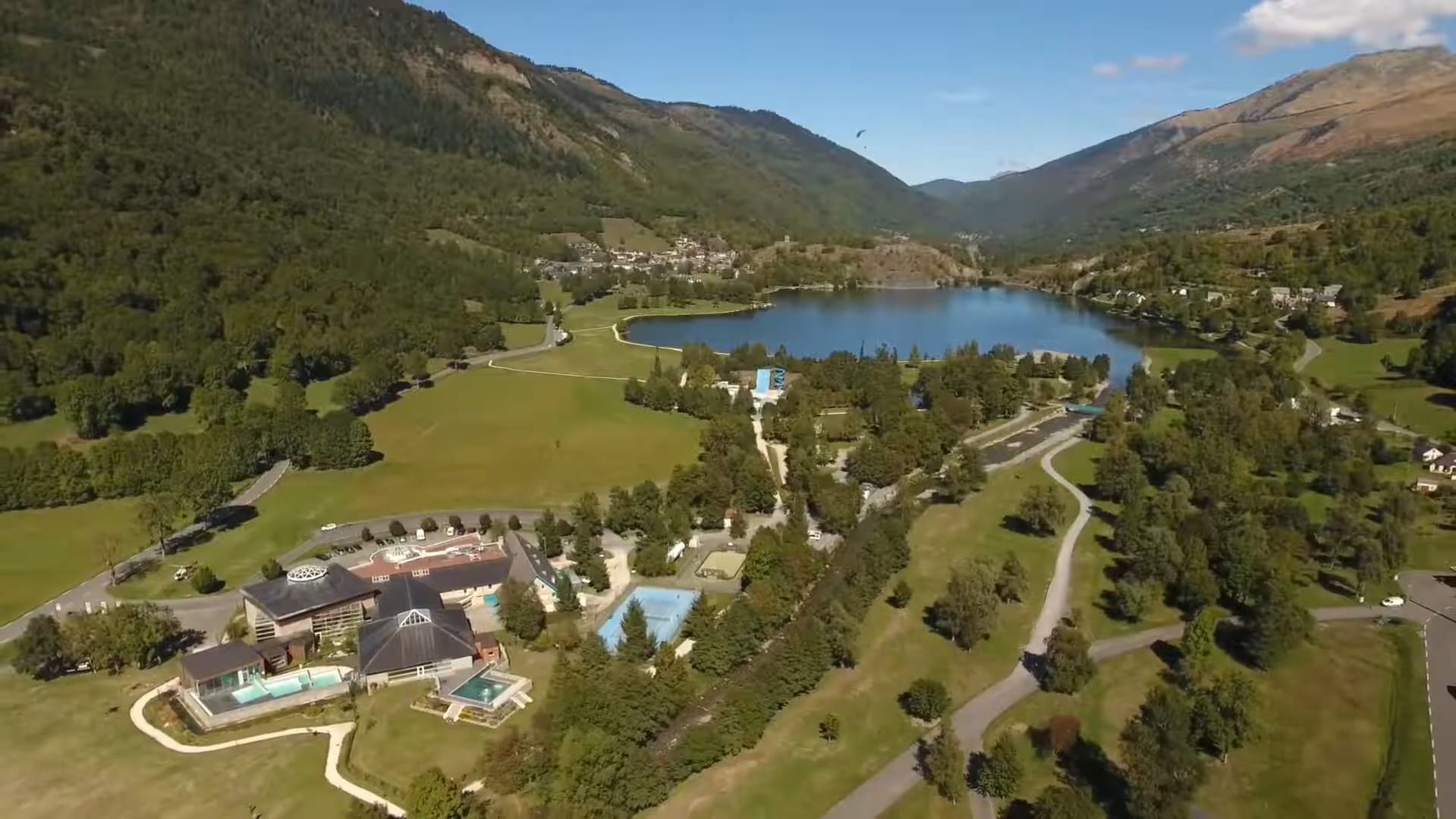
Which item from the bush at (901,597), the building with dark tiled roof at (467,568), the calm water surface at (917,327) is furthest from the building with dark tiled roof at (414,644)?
the calm water surface at (917,327)

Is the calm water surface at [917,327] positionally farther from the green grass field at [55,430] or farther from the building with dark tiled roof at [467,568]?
the building with dark tiled roof at [467,568]

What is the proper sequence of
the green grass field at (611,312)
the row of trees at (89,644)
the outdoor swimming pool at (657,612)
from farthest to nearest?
the green grass field at (611,312)
the outdoor swimming pool at (657,612)
the row of trees at (89,644)

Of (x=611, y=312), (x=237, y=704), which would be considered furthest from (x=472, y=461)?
(x=611, y=312)

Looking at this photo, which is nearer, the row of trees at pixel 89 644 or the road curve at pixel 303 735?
the road curve at pixel 303 735

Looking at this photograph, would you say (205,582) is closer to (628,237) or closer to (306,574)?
(306,574)

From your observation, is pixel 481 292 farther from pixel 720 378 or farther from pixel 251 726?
pixel 251 726
